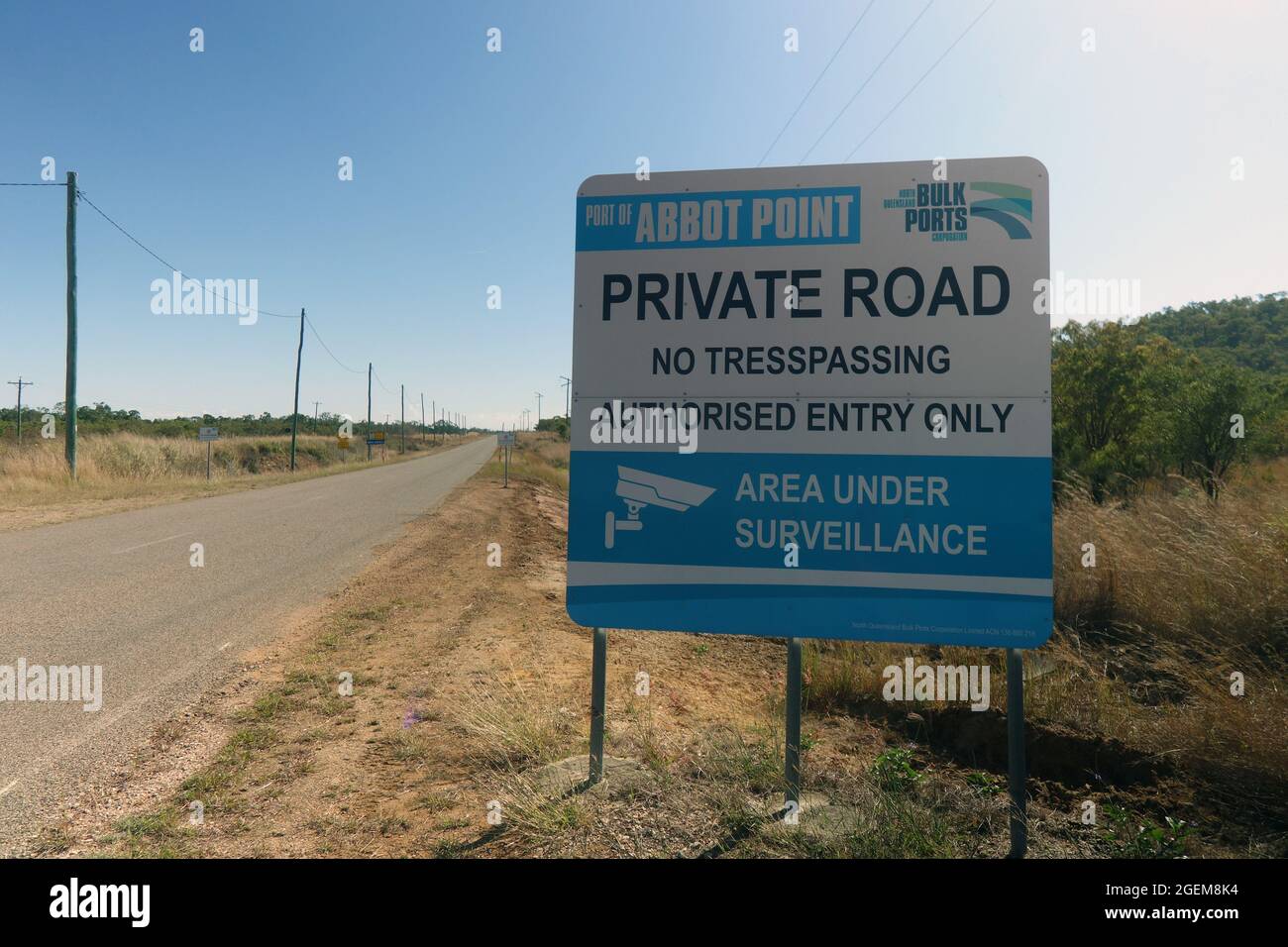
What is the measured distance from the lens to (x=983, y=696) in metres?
5.34

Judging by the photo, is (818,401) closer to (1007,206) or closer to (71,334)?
(1007,206)

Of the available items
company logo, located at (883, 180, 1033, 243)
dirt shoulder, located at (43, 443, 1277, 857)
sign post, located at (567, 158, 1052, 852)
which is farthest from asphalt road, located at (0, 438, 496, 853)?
company logo, located at (883, 180, 1033, 243)

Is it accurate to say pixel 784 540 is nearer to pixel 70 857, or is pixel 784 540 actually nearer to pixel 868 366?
pixel 868 366

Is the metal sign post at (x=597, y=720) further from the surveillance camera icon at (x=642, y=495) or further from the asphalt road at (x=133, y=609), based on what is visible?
the asphalt road at (x=133, y=609)

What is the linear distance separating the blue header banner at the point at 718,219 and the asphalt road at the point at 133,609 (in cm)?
388

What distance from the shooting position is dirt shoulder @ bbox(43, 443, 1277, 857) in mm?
2996

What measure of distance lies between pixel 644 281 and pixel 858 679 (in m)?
3.77

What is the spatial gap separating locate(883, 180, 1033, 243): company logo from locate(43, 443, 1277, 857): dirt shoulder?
267 cm

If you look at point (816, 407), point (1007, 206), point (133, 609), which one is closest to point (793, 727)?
point (816, 407)

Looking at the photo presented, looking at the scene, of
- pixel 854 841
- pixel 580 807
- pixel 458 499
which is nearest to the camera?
pixel 854 841

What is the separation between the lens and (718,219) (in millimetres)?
3617

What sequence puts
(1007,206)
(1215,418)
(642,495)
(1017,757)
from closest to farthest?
(1017,757) → (1007,206) → (642,495) → (1215,418)

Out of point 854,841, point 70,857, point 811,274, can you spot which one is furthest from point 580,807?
point 811,274

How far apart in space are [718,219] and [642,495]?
4.83ft
